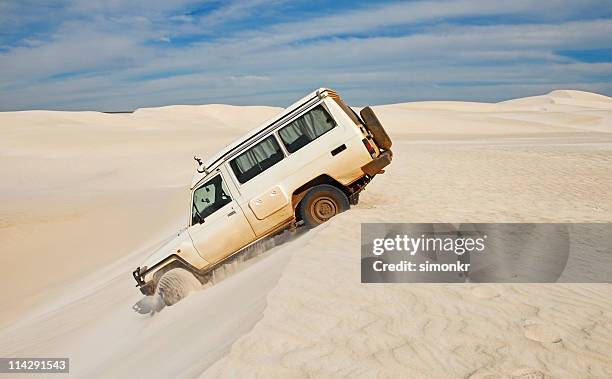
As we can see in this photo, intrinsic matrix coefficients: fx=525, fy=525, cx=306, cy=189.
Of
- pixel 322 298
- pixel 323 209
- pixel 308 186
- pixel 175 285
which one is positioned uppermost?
pixel 308 186

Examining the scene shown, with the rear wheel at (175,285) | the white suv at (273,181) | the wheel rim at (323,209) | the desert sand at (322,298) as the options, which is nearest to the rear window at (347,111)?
the white suv at (273,181)

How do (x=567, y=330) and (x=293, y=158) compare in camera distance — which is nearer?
(x=567, y=330)

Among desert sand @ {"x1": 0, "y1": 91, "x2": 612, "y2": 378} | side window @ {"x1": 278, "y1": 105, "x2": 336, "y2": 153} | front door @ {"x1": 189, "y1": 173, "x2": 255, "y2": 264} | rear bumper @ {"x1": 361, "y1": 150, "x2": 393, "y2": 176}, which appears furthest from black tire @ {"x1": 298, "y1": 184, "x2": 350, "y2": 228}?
front door @ {"x1": 189, "y1": 173, "x2": 255, "y2": 264}

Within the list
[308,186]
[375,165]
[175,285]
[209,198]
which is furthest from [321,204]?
[175,285]

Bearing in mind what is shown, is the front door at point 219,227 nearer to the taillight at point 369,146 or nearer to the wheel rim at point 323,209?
the wheel rim at point 323,209

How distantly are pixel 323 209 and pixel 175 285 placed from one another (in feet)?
Answer: 9.38

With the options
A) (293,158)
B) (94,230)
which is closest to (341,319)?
(293,158)

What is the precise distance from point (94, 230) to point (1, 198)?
32.6 ft

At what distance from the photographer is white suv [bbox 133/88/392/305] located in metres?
8.91

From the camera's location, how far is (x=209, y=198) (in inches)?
361

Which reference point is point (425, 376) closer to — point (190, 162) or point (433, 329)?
point (433, 329)

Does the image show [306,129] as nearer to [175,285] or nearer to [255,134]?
[255,134]

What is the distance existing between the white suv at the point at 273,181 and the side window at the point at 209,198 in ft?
0.06

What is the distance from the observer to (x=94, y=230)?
18.6 m
